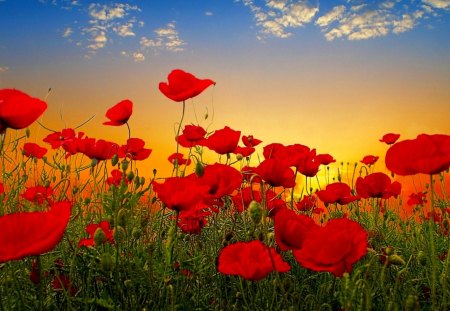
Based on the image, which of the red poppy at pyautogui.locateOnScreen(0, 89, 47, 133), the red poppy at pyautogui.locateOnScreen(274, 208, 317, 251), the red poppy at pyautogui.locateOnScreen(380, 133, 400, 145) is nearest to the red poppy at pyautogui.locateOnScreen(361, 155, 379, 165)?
the red poppy at pyautogui.locateOnScreen(380, 133, 400, 145)

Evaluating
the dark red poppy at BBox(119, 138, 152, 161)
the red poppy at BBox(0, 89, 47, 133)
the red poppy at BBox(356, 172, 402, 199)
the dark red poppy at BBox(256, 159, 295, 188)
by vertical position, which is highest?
the red poppy at BBox(0, 89, 47, 133)

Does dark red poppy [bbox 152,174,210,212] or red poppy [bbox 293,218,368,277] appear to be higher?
dark red poppy [bbox 152,174,210,212]

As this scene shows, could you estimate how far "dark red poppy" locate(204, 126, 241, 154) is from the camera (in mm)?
2744

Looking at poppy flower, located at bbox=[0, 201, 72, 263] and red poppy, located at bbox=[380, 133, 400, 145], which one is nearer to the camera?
poppy flower, located at bbox=[0, 201, 72, 263]

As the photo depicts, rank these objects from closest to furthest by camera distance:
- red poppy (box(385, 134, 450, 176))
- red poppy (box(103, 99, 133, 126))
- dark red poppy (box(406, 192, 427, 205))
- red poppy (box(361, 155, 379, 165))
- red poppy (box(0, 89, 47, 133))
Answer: red poppy (box(0, 89, 47, 133))
red poppy (box(385, 134, 450, 176))
red poppy (box(103, 99, 133, 126))
red poppy (box(361, 155, 379, 165))
dark red poppy (box(406, 192, 427, 205))

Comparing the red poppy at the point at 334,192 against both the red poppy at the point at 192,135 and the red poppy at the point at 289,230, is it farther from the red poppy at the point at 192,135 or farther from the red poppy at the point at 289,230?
the red poppy at the point at 289,230

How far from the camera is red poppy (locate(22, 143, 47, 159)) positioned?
4523 mm

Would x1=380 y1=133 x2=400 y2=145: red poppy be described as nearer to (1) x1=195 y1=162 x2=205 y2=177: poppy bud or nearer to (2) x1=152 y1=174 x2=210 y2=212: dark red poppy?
(1) x1=195 y1=162 x2=205 y2=177: poppy bud

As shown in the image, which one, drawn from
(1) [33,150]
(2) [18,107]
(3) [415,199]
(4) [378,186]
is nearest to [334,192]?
(4) [378,186]

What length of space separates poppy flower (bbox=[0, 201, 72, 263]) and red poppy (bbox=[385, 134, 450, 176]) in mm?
1149

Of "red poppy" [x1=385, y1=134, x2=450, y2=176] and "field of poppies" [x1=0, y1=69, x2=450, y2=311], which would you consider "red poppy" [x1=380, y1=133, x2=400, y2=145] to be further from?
"red poppy" [x1=385, y1=134, x2=450, y2=176]

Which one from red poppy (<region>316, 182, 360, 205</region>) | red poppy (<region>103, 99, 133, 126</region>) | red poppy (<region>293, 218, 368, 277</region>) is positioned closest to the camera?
red poppy (<region>293, 218, 368, 277</region>)

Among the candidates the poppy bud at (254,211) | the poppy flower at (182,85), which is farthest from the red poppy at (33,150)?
the poppy bud at (254,211)

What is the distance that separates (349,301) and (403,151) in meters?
0.67
